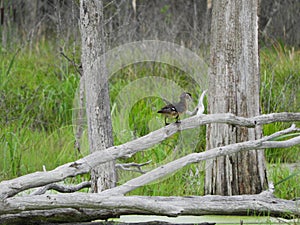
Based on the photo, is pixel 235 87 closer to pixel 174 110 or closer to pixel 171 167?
pixel 174 110

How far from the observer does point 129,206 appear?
3039 millimetres

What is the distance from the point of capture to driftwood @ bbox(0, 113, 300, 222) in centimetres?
299

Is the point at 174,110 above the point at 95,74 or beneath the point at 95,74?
beneath

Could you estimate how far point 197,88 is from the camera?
581 centimetres

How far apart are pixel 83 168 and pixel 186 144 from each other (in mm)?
1752

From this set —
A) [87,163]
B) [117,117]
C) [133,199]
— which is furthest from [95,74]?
[117,117]

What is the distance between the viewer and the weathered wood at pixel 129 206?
9.80ft

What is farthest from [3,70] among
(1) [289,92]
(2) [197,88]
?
(1) [289,92]

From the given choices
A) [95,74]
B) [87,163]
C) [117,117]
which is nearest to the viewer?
[87,163]

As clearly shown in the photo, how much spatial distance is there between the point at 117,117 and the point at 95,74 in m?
1.58

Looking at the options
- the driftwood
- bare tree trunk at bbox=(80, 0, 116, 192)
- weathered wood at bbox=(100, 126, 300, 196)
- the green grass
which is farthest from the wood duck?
the green grass

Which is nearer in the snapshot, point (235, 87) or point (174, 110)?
point (174, 110)

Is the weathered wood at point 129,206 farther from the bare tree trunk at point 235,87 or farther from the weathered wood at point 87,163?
the bare tree trunk at point 235,87

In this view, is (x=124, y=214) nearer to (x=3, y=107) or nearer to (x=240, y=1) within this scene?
(x=240, y=1)
